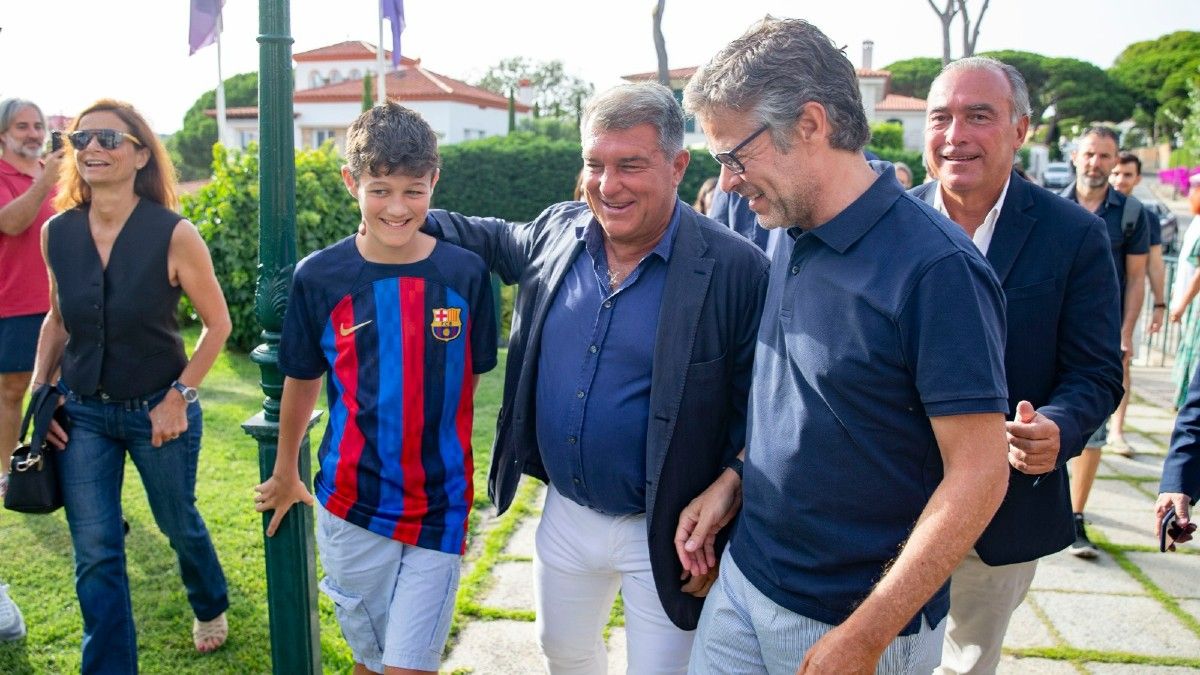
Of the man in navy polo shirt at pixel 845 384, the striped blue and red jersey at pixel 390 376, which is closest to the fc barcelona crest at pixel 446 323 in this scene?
the striped blue and red jersey at pixel 390 376

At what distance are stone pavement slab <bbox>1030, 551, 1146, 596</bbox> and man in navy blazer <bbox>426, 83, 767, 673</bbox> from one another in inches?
103

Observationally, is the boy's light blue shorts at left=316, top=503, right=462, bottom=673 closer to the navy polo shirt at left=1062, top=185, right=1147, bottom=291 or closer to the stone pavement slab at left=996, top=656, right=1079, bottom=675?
the stone pavement slab at left=996, top=656, right=1079, bottom=675

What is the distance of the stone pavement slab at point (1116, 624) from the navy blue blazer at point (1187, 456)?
1.52m

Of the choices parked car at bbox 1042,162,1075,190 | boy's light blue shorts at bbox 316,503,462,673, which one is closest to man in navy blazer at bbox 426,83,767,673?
boy's light blue shorts at bbox 316,503,462,673

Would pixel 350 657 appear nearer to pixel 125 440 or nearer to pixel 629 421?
pixel 125 440

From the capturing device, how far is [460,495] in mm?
2619

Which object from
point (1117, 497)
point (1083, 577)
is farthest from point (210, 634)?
point (1117, 497)

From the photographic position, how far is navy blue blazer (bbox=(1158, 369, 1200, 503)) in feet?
8.20

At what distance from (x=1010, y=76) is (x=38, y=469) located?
315cm

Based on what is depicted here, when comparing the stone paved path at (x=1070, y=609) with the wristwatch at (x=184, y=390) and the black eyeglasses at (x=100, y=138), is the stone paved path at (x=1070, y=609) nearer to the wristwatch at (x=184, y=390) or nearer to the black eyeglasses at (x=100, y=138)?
the wristwatch at (x=184, y=390)

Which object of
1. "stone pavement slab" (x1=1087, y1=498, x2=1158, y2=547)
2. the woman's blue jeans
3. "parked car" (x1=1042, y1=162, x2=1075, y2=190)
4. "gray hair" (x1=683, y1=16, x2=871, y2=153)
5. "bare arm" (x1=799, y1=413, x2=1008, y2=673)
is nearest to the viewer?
"bare arm" (x1=799, y1=413, x2=1008, y2=673)

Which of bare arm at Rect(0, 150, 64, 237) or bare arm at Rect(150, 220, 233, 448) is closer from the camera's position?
bare arm at Rect(150, 220, 233, 448)

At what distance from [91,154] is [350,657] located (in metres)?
1.95

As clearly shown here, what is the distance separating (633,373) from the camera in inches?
93.7
